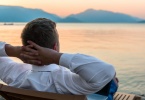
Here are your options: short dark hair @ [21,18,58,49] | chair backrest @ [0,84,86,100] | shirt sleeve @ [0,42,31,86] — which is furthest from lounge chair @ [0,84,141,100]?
short dark hair @ [21,18,58,49]

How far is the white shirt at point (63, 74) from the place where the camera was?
173cm

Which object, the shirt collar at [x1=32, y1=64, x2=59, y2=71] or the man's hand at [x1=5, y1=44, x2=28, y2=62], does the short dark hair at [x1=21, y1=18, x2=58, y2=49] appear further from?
the shirt collar at [x1=32, y1=64, x2=59, y2=71]

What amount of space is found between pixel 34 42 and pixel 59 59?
0.26 metres

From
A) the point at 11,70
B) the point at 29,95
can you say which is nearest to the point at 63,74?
the point at 29,95

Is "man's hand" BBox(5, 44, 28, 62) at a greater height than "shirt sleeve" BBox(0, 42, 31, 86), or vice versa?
"man's hand" BBox(5, 44, 28, 62)

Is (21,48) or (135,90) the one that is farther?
(135,90)

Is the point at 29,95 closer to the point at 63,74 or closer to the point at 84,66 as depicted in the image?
the point at 63,74

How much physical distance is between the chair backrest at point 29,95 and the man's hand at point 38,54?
0.21m

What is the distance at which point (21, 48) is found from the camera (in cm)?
192

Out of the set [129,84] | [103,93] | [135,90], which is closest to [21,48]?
[103,93]

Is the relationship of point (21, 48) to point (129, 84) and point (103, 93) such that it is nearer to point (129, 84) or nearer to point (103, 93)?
point (103, 93)

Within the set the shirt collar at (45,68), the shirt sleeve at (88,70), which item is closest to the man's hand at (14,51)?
the shirt collar at (45,68)

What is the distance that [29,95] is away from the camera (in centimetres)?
197

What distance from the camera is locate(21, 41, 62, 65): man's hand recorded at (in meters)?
1.77
